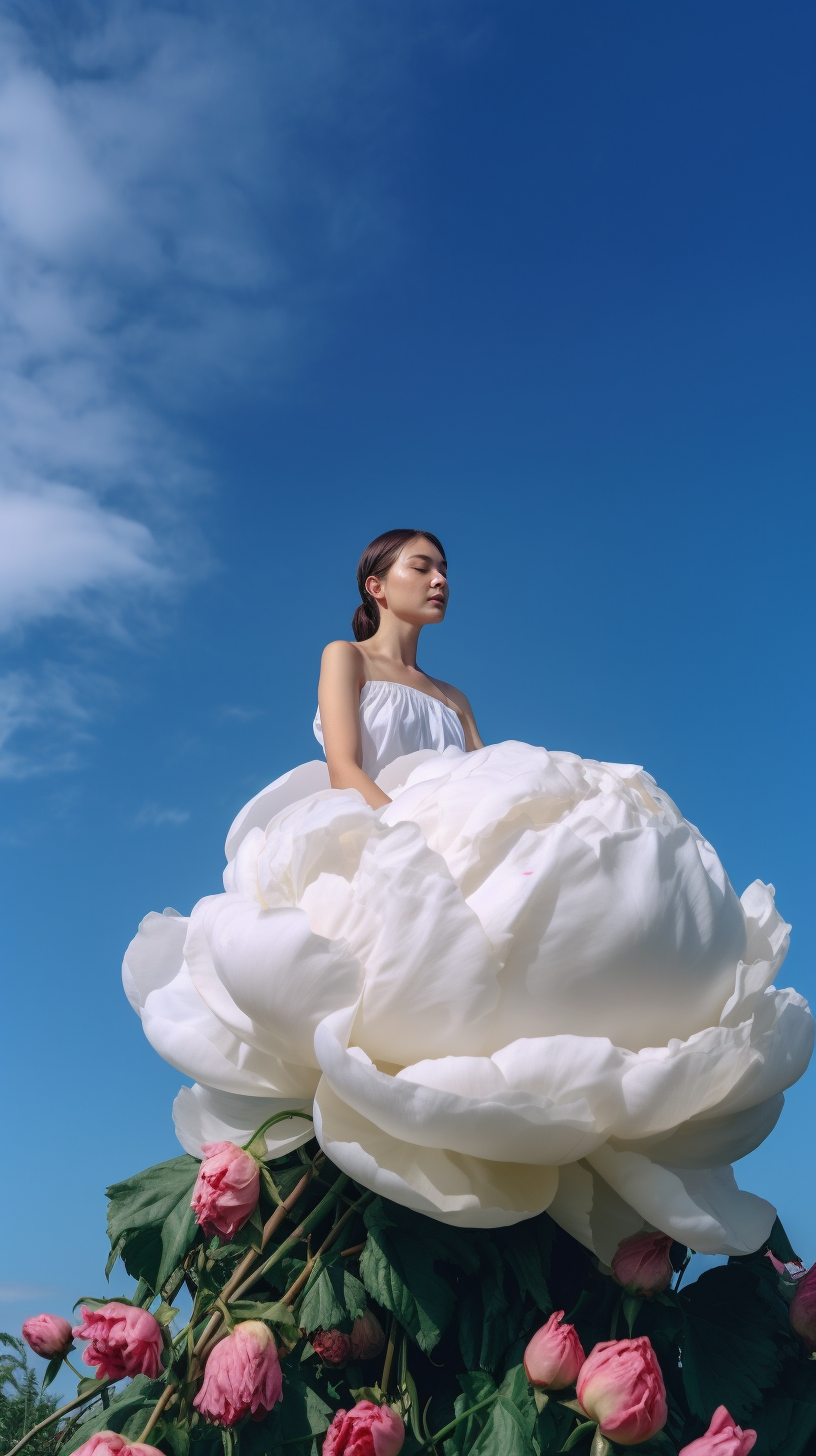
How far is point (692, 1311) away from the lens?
90 cm

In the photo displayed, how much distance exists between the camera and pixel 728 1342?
0.89m

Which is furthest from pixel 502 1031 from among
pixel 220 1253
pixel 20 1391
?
pixel 20 1391

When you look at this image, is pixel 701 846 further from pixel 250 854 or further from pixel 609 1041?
pixel 250 854

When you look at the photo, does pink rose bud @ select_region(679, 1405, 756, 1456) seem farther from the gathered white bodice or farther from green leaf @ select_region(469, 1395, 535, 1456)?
the gathered white bodice

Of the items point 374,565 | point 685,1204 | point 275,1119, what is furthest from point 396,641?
point 685,1204

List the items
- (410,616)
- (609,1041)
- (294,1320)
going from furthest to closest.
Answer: (410,616), (294,1320), (609,1041)

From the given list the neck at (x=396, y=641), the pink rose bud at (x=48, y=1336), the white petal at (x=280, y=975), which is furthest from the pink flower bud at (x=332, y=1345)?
the neck at (x=396, y=641)

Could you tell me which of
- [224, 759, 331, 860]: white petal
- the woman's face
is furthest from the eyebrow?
[224, 759, 331, 860]: white petal

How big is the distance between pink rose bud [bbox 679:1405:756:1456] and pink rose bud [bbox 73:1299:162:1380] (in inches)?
15.1

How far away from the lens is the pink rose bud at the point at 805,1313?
0.92 metres

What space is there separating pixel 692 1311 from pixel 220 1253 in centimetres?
40

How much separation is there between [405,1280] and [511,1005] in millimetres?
239

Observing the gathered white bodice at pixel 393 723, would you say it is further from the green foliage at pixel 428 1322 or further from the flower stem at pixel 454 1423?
the flower stem at pixel 454 1423

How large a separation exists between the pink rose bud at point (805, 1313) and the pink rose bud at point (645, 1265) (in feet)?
0.64
